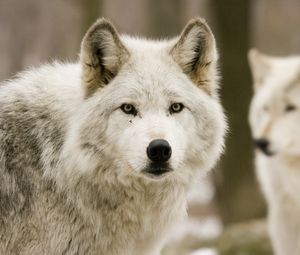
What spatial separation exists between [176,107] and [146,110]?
0.22 m

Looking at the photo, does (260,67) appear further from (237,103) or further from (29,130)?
(29,130)

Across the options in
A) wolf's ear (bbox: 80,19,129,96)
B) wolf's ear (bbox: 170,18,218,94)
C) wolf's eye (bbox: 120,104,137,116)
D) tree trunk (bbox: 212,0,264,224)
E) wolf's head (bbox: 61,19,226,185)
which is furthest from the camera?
tree trunk (bbox: 212,0,264,224)

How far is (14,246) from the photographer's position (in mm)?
4668

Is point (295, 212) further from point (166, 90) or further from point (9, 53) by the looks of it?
point (9, 53)

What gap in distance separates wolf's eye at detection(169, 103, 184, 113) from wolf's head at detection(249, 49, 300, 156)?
11.0 ft

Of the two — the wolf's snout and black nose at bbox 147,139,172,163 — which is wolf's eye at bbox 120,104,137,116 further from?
the wolf's snout

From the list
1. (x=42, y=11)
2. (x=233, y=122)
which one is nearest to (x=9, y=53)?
(x=42, y=11)

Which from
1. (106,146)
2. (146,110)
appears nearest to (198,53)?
(146,110)

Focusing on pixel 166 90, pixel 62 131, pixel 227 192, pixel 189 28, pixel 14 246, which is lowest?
pixel 227 192

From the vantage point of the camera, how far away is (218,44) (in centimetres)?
1298

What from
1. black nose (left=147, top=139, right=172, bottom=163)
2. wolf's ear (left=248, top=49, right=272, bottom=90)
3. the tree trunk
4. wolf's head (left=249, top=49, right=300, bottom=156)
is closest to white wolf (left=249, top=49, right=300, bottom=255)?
wolf's head (left=249, top=49, right=300, bottom=156)

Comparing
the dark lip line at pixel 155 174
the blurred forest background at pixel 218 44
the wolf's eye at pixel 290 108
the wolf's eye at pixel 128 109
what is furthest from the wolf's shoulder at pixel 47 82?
the blurred forest background at pixel 218 44

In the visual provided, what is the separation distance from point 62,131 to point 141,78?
64cm

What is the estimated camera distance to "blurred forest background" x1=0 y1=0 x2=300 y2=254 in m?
12.9
